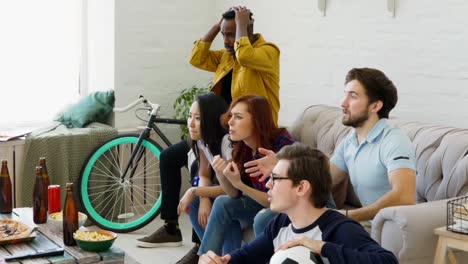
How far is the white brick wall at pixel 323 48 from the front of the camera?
13.7 feet

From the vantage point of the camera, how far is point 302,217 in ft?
8.45

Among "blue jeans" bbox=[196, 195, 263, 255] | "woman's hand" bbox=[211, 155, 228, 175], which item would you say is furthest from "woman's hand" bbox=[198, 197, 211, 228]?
"woman's hand" bbox=[211, 155, 228, 175]

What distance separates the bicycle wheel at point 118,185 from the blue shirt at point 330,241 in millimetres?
2576

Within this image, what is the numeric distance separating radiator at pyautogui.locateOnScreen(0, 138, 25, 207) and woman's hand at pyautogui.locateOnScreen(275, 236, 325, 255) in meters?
2.96

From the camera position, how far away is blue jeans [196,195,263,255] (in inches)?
152

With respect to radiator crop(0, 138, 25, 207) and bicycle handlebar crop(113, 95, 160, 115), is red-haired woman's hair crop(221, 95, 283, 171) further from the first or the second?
radiator crop(0, 138, 25, 207)

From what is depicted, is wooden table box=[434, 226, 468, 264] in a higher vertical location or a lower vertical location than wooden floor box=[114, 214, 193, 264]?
higher

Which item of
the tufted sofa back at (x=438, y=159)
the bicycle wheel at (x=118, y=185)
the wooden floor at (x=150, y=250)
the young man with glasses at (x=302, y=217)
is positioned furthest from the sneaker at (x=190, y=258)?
the young man with glasses at (x=302, y=217)

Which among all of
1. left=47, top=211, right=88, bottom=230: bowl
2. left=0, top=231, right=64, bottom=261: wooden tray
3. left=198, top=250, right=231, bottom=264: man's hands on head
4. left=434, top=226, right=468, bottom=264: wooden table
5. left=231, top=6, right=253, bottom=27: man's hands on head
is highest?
left=231, top=6, right=253, bottom=27: man's hands on head

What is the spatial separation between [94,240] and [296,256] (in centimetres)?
107

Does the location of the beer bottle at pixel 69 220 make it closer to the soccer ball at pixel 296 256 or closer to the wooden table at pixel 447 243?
the soccer ball at pixel 296 256

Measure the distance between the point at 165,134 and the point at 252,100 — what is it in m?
1.94

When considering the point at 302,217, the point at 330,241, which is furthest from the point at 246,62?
the point at 330,241

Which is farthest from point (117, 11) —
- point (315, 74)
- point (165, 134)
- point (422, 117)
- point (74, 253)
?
point (74, 253)
